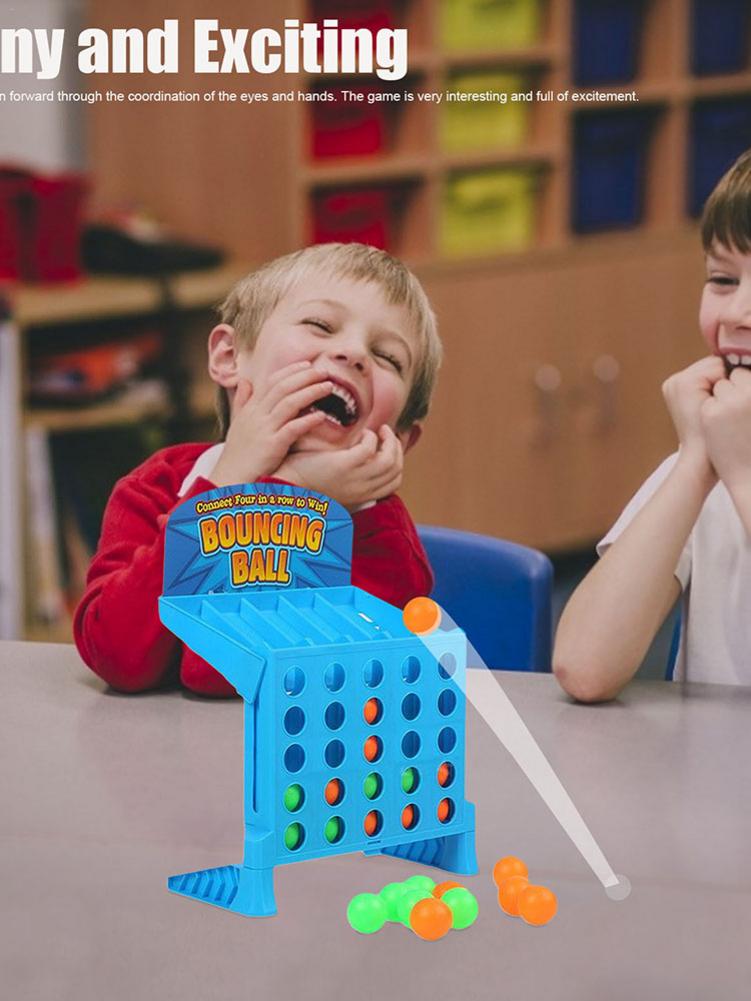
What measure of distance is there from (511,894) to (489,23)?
8.17 feet

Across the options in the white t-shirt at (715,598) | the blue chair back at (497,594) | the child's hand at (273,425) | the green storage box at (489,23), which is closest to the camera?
the child's hand at (273,425)

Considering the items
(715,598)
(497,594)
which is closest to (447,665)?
(715,598)

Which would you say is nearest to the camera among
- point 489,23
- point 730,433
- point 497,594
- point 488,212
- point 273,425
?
point 273,425

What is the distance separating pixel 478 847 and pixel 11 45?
6.44 feet

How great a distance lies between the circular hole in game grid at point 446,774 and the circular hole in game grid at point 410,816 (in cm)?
1

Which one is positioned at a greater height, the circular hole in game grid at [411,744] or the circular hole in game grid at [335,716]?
the circular hole in game grid at [335,716]

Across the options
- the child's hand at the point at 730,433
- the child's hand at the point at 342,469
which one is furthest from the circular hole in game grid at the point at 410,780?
the child's hand at the point at 730,433

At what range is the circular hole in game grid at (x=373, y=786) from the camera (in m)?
0.61

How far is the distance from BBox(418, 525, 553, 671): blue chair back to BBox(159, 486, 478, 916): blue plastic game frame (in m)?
0.61

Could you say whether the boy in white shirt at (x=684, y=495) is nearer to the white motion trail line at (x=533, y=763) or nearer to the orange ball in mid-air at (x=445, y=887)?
the white motion trail line at (x=533, y=763)

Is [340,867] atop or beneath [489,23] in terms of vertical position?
beneath

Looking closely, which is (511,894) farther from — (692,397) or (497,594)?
(497,594)

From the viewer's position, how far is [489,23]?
9.66 feet

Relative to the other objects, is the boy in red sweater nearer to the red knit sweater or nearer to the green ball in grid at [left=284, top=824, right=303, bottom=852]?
the red knit sweater
